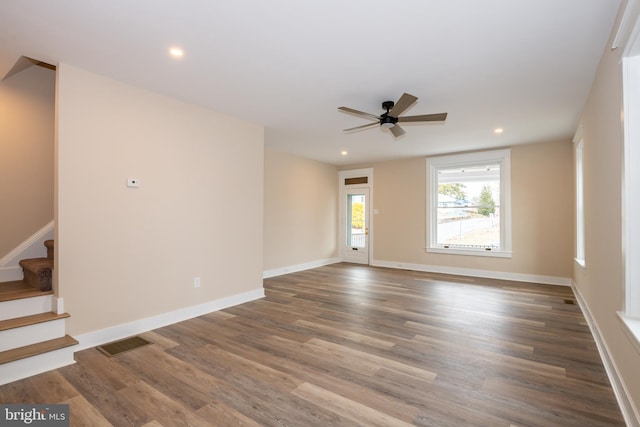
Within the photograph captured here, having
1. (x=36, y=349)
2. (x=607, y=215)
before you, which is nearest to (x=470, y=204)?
(x=607, y=215)

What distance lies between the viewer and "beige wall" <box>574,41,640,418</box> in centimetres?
216

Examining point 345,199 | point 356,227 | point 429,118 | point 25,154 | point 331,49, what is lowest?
point 356,227

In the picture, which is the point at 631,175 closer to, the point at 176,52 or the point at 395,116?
the point at 395,116

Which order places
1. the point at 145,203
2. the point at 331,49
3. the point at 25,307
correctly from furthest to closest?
1. the point at 145,203
2. the point at 25,307
3. the point at 331,49

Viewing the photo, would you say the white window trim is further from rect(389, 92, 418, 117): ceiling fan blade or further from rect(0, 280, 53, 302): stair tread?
rect(0, 280, 53, 302): stair tread

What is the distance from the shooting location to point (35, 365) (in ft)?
8.42

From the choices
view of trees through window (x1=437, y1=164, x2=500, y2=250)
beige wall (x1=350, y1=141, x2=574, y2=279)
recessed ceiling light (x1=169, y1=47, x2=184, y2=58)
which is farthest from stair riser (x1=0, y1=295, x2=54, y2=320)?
view of trees through window (x1=437, y1=164, x2=500, y2=250)

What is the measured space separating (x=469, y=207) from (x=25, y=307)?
23.8 feet

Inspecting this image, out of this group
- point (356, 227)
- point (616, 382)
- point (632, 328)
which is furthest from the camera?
point (356, 227)

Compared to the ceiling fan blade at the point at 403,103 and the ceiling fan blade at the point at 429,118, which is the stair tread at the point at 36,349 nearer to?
the ceiling fan blade at the point at 403,103

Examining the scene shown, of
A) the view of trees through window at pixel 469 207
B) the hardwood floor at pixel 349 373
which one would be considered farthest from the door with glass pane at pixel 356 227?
Answer: the hardwood floor at pixel 349 373

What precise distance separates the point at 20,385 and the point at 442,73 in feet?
14.7

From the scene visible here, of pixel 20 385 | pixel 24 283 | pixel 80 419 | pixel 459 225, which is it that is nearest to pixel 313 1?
pixel 80 419

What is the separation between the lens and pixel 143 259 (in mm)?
3549
